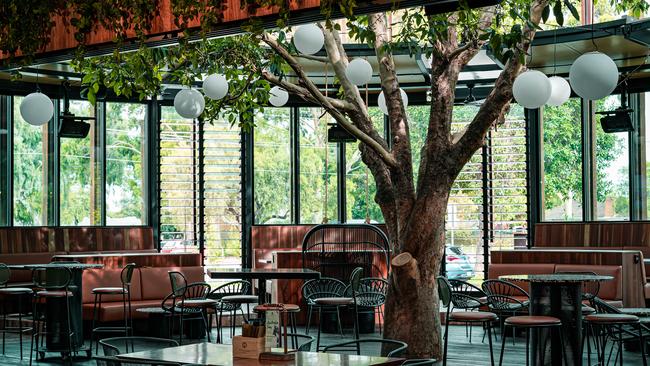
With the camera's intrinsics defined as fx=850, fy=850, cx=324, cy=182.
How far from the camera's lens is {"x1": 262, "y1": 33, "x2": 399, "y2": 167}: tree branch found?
26.6ft

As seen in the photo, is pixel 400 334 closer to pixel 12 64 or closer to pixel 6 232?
pixel 12 64

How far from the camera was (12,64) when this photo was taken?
5.11 m

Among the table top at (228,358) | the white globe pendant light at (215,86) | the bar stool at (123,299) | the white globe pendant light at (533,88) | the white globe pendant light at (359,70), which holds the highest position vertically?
the white globe pendant light at (359,70)

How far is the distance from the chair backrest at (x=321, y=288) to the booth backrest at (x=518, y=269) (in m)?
2.03

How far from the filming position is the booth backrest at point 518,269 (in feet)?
35.8

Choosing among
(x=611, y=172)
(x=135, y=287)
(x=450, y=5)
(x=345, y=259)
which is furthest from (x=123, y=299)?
(x=611, y=172)

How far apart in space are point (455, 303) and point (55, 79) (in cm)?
772

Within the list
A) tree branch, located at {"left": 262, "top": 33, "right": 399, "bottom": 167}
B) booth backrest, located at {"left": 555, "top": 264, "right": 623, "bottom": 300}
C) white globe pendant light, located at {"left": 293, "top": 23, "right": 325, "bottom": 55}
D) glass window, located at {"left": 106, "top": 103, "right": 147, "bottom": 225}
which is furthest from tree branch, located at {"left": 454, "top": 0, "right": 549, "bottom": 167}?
glass window, located at {"left": 106, "top": 103, "right": 147, "bottom": 225}

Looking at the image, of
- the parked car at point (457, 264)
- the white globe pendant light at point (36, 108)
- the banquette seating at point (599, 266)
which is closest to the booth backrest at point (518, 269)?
the banquette seating at point (599, 266)

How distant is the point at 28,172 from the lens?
13.0 m

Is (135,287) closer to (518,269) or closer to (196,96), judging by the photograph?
(196,96)

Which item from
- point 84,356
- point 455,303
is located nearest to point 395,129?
point 455,303

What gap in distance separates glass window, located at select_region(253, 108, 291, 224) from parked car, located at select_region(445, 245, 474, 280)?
273cm

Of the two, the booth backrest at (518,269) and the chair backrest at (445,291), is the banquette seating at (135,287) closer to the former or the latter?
the booth backrest at (518,269)
